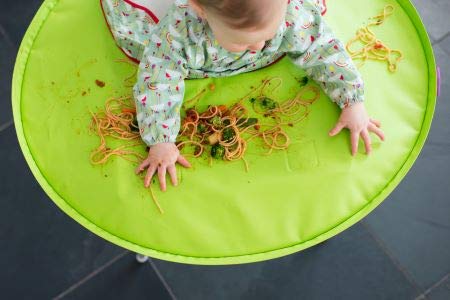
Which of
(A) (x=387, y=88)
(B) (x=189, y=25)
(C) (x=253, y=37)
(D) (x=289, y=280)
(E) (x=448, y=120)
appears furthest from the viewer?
(E) (x=448, y=120)

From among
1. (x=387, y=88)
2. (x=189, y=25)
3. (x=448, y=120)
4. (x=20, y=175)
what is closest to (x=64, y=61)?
(x=189, y=25)

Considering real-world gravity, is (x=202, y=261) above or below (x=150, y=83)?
below

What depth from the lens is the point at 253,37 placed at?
0.65 metres

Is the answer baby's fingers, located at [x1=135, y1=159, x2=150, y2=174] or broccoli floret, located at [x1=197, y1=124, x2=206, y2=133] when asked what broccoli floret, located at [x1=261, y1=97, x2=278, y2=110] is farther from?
baby's fingers, located at [x1=135, y1=159, x2=150, y2=174]

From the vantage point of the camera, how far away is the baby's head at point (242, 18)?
1.92 feet

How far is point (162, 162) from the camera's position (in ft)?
2.61

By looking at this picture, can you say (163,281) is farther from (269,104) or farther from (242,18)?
(242,18)

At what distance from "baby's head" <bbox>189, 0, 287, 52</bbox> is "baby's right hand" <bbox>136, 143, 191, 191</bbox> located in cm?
19

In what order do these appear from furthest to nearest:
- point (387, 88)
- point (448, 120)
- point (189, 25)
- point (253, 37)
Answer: point (448, 120) → point (387, 88) → point (189, 25) → point (253, 37)

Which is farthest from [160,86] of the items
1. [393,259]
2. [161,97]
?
[393,259]

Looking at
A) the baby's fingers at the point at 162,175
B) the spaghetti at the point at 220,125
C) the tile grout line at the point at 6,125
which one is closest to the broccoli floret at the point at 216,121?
the spaghetti at the point at 220,125

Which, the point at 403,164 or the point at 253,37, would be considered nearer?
the point at 253,37

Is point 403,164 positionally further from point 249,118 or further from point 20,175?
point 20,175

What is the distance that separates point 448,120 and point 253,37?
71 cm
